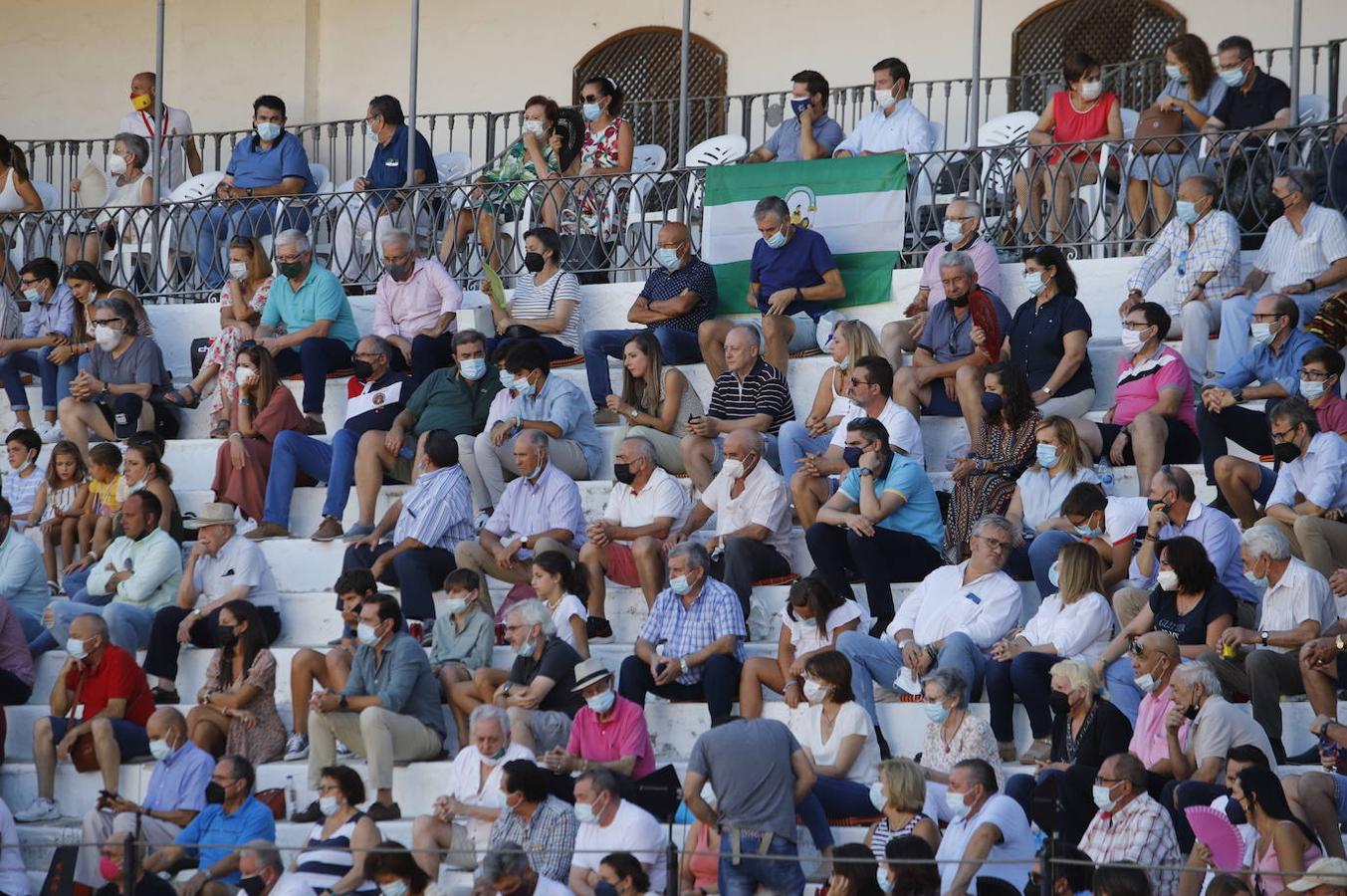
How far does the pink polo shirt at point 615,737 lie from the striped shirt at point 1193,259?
13.4 feet

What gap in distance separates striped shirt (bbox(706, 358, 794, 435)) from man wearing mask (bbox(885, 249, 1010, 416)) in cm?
59

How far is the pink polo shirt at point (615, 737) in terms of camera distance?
10648mm

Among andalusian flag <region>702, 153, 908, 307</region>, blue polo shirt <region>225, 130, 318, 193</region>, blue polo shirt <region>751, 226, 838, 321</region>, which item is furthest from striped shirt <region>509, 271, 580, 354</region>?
blue polo shirt <region>225, 130, 318, 193</region>

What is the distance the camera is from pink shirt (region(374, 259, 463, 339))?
14312 mm

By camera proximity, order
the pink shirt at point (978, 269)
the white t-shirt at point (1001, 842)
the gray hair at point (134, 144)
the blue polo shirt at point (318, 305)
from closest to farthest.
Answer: the white t-shirt at point (1001, 842)
the pink shirt at point (978, 269)
the blue polo shirt at point (318, 305)
the gray hair at point (134, 144)

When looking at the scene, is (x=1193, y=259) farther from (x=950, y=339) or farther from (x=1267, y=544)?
(x=1267, y=544)

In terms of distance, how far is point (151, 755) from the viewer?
1173 centimetres

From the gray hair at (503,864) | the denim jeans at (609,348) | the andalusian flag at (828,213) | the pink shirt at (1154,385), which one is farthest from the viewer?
the andalusian flag at (828,213)

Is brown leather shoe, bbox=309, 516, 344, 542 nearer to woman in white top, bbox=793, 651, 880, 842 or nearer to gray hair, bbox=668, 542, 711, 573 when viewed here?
gray hair, bbox=668, 542, 711, 573

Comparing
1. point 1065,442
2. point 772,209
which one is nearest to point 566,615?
point 1065,442

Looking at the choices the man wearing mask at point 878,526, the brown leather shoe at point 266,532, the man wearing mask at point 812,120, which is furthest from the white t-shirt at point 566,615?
the man wearing mask at point 812,120

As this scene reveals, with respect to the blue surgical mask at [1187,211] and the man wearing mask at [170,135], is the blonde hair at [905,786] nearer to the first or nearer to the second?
the blue surgical mask at [1187,211]

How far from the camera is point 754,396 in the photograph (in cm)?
1286

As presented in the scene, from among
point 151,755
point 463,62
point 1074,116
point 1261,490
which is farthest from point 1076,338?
point 463,62
